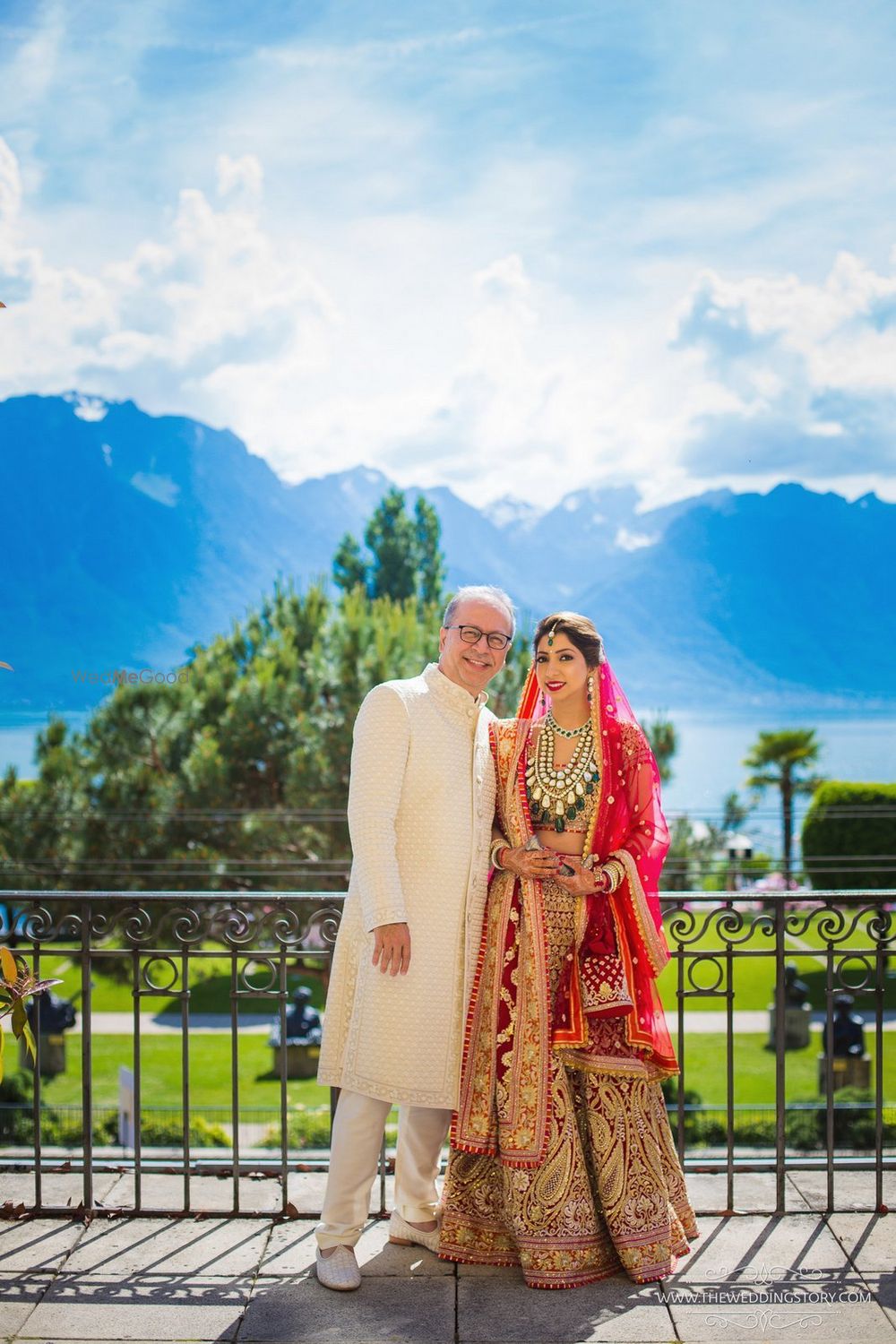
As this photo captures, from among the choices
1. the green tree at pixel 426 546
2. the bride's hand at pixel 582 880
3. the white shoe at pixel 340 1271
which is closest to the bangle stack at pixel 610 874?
the bride's hand at pixel 582 880

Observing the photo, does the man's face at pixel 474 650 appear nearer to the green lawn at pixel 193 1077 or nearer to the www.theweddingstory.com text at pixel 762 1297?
the www.theweddingstory.com text at pixel 762 1297

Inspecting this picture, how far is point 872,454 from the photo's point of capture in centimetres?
13338

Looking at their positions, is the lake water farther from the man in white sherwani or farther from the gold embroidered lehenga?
the gold embroidered lehenga

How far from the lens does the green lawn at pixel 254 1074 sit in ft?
48.5

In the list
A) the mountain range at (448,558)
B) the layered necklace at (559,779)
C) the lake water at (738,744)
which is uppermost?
the mountain range at (448,558)

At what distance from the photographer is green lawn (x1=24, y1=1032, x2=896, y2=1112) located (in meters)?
14.8

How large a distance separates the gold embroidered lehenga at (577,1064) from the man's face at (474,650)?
0.24 metres

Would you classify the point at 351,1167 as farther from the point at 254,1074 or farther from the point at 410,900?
the point at 254,1074

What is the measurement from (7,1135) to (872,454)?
441 feet

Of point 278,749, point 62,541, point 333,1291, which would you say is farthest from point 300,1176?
point 62,541

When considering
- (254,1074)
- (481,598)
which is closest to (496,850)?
(481,598)

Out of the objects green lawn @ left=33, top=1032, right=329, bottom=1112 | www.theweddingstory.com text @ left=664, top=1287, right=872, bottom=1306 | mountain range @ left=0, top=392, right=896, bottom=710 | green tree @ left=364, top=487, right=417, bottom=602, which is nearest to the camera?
www.theweddingstory.com text @ left=664, top=1287, right=872, bottom=1306

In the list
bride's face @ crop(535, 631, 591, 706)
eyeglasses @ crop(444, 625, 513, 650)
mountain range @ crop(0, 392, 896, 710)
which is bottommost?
bride's face @ crop(535, 631, 591, 706)

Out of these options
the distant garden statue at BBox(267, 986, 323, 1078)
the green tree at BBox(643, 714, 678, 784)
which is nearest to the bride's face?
the green tree at BBox(643, 714, 678, 784)
